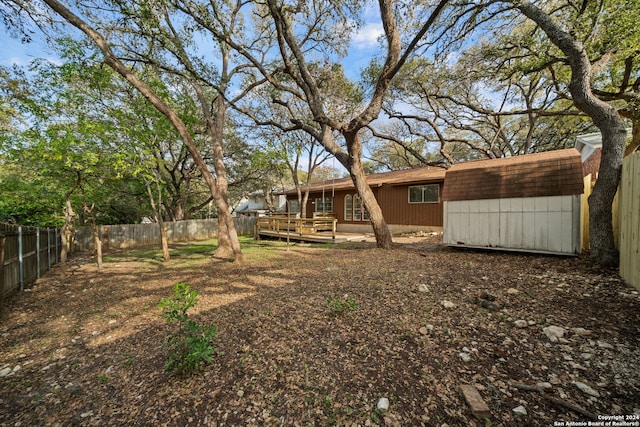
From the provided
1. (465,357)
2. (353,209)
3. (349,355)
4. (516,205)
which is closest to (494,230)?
(516,205)

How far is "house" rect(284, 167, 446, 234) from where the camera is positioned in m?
13.5

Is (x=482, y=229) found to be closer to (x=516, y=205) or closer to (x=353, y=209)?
(x=516, y=205)

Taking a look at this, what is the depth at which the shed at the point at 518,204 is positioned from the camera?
246 inches

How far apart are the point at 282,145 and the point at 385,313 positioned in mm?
15379

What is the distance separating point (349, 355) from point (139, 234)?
15.7m

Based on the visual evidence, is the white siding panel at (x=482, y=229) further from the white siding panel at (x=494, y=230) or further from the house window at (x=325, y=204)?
the house window at (x=325, y=204)

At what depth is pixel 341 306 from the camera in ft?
11.8

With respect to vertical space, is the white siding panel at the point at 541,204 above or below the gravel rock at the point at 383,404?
above

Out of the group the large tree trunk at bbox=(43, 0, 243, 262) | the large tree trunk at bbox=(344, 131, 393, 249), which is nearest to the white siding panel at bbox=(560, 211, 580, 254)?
the large tree trunk at bbox=(344, 131, 393, 249)

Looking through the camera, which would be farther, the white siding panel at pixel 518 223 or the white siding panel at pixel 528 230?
the white siding panel at pixel 528 230

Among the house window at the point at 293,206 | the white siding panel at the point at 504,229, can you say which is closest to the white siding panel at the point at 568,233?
the white siding panel at the point at 504,229

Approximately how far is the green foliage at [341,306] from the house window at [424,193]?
37.1 ft

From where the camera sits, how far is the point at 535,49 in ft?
27.0

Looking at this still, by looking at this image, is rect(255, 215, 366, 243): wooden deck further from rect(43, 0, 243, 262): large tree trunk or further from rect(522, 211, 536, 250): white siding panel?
rect(522, 211, 536, 250): white siding panel
